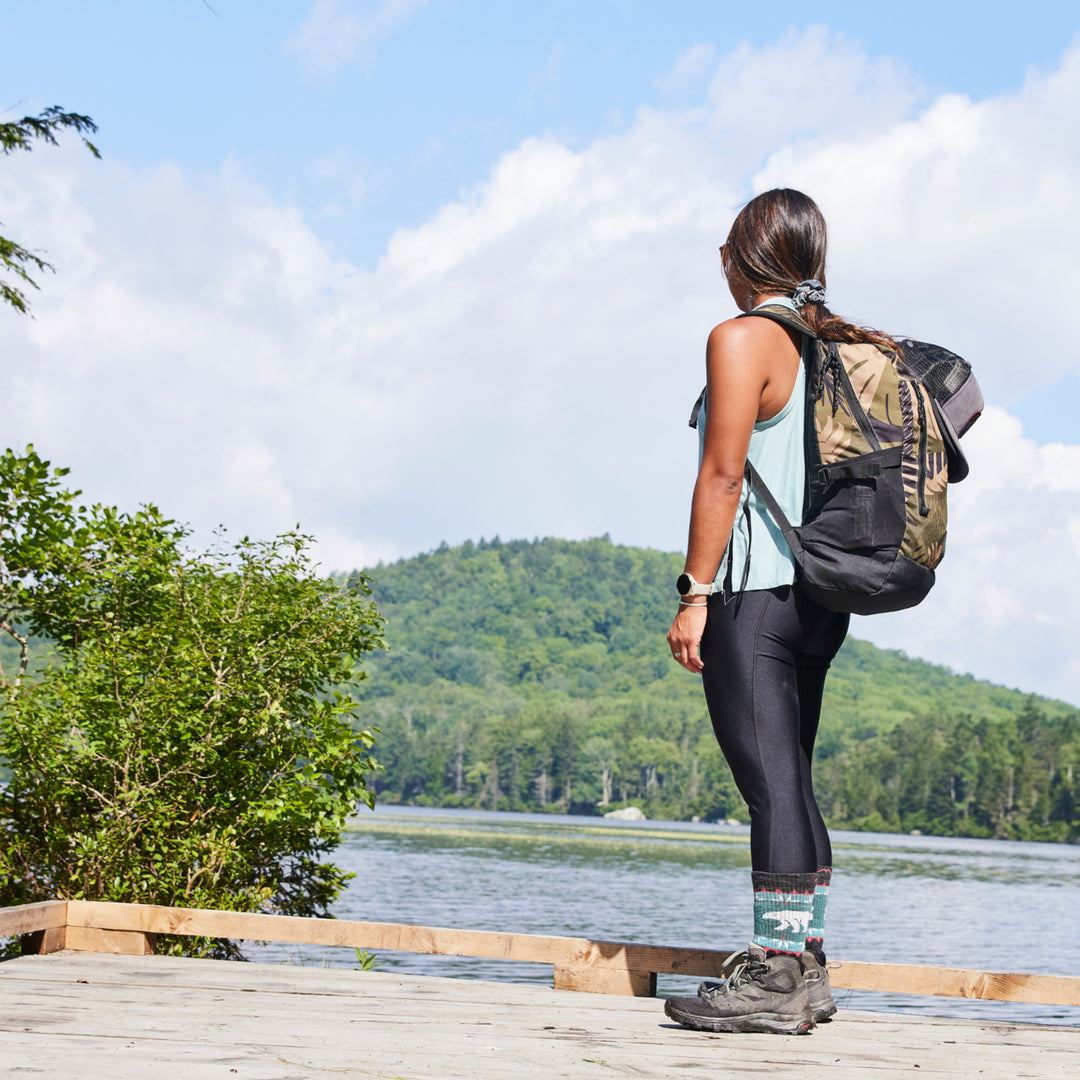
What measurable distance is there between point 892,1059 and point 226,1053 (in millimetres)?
→ 1487

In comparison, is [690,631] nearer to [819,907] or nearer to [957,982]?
[819,907]

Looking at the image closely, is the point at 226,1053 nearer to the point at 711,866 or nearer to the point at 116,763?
the point at 116,763

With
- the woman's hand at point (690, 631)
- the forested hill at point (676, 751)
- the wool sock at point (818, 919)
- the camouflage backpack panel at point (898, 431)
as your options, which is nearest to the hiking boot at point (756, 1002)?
the wool sock at point (818, 919)

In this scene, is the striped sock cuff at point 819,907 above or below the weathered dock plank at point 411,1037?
above

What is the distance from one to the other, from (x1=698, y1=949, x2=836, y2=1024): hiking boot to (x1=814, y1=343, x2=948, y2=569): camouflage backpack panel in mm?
1096

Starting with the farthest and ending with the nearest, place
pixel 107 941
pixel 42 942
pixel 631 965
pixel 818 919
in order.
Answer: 1. pixel 107 941
2. pixel 42 942
3. pixel 631 965
4. pixel 818 919


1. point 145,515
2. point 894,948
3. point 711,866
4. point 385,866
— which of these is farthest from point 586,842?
point 145,515

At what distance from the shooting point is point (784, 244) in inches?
138

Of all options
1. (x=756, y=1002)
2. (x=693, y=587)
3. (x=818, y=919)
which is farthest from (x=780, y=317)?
(x=756, y=1002)

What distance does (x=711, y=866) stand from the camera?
53.8 m

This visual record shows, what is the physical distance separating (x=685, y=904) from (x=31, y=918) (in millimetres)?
30447

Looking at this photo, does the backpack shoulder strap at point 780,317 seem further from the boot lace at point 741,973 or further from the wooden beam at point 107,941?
the wooden beam at point 107,941

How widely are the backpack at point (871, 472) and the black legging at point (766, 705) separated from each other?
0.36 feet

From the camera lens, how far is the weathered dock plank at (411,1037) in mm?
2523
